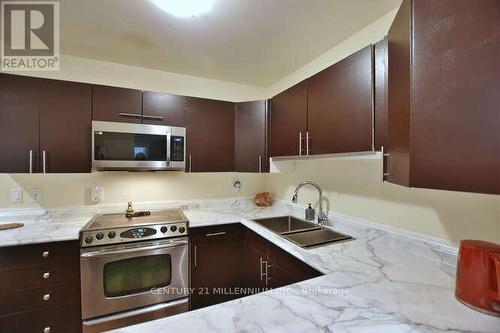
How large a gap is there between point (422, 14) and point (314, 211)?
1.52 metres

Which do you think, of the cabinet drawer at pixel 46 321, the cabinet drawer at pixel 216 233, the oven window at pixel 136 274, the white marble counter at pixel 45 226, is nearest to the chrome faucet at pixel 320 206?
the cabinet drawer at pixel 216 233

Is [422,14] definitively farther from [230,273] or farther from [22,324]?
[22,324]

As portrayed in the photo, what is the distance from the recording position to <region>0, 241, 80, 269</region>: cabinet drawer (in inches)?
55.4

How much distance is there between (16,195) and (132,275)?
4.00 feet

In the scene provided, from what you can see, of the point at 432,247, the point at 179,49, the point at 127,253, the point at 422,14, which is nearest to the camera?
the point at 422,14

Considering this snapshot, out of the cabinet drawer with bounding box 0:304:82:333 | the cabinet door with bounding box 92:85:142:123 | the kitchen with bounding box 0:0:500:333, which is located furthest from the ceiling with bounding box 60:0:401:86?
the cabinet drawer with bounding box 0:304:82:333

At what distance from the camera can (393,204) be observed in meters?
1.44

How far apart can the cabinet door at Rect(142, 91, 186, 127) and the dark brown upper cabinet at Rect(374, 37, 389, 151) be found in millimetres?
1598

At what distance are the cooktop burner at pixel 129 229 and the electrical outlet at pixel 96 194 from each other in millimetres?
174

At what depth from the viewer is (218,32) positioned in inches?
65.4

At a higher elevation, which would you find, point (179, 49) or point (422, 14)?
point (179, 49)

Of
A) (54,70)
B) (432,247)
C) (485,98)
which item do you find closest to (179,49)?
(54,70)

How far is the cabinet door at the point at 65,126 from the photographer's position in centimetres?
168

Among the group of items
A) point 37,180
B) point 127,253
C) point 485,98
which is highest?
point 485,98
